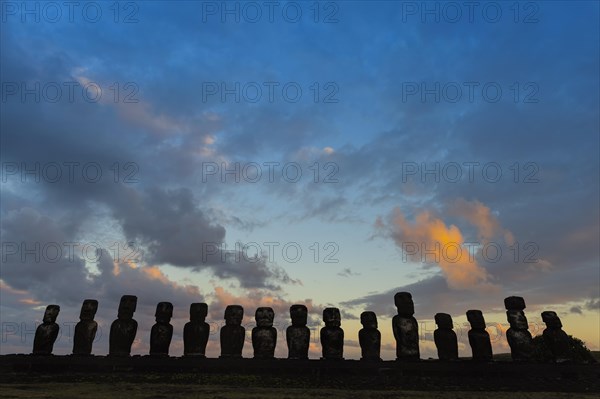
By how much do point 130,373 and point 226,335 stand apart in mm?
2458

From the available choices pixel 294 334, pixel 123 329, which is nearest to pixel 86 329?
pixel 123 329

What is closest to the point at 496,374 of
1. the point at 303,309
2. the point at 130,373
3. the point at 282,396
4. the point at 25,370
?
the point at 303,309

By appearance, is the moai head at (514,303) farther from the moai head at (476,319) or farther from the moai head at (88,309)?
the moai head at (88,309)

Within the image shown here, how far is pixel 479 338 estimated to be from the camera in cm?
1366

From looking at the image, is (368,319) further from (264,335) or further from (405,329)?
(264,335)

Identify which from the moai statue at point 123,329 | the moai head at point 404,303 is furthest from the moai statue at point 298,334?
the moai statue at point 123,329

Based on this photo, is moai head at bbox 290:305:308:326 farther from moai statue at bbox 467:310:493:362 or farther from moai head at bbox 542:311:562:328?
moai head at bbox 542:311:562:328

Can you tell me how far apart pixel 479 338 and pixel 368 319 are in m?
3.01

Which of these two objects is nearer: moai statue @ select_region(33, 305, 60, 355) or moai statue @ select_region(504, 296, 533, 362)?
moai statue @ select_region(33, 305, 60, 355)

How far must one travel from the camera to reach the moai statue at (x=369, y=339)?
43.1ft

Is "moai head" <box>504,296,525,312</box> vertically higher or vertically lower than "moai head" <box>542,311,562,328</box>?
higher

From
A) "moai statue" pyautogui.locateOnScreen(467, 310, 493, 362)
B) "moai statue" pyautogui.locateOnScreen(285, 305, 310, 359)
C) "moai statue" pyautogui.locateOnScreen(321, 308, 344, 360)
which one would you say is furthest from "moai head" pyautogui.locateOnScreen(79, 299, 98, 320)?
"moai statue" pyautogui.locateOnScreen(467, 310, 493, 362)

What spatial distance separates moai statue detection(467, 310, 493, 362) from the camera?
13.5 metres

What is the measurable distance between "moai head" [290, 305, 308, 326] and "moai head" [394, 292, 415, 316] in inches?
100.0
